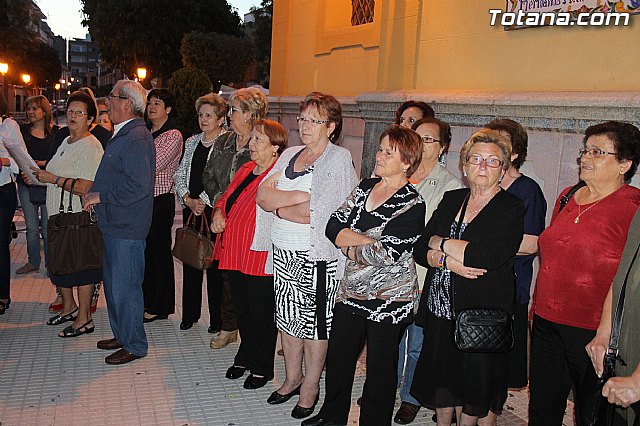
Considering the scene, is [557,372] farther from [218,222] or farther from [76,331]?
[76,331]

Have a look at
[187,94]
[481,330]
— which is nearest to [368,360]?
[481,330]

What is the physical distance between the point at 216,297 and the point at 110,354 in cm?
96

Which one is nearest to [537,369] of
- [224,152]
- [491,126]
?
[491,126]

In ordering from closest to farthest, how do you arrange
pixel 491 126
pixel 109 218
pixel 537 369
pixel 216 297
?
pixel 537 369 → pixel 491 126 → pixel 109 218 → pixel 216 297

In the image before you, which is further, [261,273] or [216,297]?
[216,297]

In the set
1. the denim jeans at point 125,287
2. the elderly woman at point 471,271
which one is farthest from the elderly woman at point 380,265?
the denim jeans at point 125,287

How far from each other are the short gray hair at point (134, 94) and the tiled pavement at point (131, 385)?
1.90 metres

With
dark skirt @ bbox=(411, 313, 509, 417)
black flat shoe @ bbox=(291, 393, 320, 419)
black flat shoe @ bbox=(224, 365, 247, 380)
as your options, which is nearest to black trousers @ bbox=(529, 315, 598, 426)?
dark skirt @ bbox=(411, 313, 509, 417)

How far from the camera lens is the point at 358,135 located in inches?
326

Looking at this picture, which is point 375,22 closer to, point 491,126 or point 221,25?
point 491,126

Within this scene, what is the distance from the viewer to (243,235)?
14.5 ft

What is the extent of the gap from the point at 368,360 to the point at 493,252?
0.97m

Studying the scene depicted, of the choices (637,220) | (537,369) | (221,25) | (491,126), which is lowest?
(537,369)

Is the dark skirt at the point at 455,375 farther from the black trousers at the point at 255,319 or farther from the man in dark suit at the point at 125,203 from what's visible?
the man in dark suit at the point at 125,203
